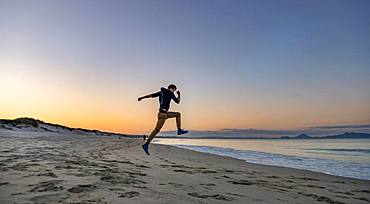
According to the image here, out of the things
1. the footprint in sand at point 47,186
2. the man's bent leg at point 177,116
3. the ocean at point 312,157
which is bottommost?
the ocean at point 312,157

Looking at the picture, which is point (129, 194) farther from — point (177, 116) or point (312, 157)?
point (312, 157)

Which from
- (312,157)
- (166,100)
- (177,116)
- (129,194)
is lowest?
(312,157)

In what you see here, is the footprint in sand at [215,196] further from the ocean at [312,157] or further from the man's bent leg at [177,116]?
the ocean at [312,157]

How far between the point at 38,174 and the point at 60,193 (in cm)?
164

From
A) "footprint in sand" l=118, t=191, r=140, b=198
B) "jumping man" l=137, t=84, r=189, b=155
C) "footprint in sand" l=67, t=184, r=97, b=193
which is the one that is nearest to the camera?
"footprint in sand" l=118, t=191, r=140, b=198

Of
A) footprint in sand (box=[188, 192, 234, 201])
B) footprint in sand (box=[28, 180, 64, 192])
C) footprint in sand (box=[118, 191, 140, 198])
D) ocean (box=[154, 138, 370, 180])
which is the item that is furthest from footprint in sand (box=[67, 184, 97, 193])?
ocean (box=[154, 138, 370, 180])

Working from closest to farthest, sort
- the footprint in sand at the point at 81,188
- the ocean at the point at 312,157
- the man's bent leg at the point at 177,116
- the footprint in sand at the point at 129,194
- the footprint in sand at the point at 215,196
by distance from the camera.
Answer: the footprint in sand at the point at 129,194 → the footprint in sand at the point at 81,188 → the footprint in sand at the point at 215,196 → the man's bent leg at the point at 177,116 → the ocean at the point at 312,157

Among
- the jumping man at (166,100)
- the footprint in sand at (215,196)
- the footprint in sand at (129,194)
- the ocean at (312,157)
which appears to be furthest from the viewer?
the ocean at (312,157)

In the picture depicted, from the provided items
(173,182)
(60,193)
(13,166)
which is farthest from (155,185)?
(13,166)

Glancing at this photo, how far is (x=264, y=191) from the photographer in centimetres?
569

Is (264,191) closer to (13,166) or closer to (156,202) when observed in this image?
(156,202)

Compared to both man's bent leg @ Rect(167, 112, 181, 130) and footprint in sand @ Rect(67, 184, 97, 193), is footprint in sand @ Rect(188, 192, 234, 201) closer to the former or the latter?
footprint in sand @ Rect(67, 184, 97, 193)

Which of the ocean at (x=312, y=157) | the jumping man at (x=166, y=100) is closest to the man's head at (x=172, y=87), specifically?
the jumping man at (x=166, y=100)

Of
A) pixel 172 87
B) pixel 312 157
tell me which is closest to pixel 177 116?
pixel 172 87
